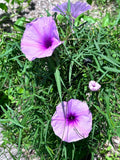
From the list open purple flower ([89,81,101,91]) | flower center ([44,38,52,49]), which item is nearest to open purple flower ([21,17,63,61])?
flower center ([44,38,52,49])

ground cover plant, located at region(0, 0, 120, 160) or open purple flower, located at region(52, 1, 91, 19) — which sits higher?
open purple flower, located at region(52, 1, 91, 19)

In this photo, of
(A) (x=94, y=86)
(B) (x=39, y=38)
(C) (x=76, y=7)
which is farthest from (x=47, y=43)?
(C) (x=76, y=7)

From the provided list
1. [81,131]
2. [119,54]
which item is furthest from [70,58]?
[81,131]

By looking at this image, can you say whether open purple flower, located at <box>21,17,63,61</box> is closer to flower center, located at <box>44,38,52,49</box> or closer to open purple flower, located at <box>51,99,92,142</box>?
flower center, located at <box>44,38,52,49</box>

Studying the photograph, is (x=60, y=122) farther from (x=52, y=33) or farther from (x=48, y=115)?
(x=52, y=33)

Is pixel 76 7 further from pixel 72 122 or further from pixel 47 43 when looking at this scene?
pixel 72 122

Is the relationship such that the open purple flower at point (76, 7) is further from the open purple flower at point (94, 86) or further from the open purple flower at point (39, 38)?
the open purple flower at point (94, 86)
